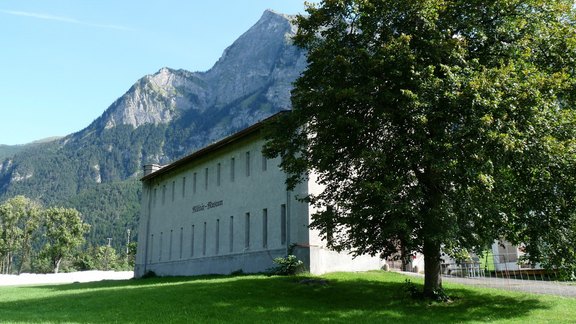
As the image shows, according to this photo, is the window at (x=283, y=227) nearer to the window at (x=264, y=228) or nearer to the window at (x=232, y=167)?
the window at (x=264, y=228)

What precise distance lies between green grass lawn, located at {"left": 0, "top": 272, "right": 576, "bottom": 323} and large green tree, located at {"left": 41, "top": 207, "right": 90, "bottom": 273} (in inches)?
2804

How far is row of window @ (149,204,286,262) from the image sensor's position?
30469mm

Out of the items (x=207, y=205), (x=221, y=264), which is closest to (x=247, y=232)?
(x=221, y=264)

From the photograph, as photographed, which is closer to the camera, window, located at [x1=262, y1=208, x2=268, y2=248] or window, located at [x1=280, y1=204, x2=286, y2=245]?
window, located at [x1=280, y1=204, x2=286, y2=245]

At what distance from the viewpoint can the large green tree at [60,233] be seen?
87688 mm

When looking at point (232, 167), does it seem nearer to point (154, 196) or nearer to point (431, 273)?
point (154, 196)

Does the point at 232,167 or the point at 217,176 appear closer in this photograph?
the point at 232,167

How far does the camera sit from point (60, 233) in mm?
87938

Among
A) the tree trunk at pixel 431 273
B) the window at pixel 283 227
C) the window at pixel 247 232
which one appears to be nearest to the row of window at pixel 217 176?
the window at pixel 247 232

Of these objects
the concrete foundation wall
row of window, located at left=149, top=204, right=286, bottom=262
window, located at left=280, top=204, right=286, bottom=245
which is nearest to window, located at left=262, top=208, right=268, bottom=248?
row of window, located at left=149, top=204, right=286, bottom=262

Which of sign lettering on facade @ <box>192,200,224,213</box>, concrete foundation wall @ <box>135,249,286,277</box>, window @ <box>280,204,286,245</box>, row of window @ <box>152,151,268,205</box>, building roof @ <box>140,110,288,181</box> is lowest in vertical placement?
concrete foundation wall @ <box>135,249,286,277</box>

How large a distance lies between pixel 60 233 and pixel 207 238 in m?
61.8

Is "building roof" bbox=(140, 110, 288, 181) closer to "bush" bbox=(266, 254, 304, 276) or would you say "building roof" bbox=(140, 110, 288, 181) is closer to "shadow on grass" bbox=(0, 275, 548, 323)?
"bush" bbox=(266, 254, 304, 276)

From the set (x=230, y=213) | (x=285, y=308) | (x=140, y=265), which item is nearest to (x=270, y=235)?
(x=230, y=213)
